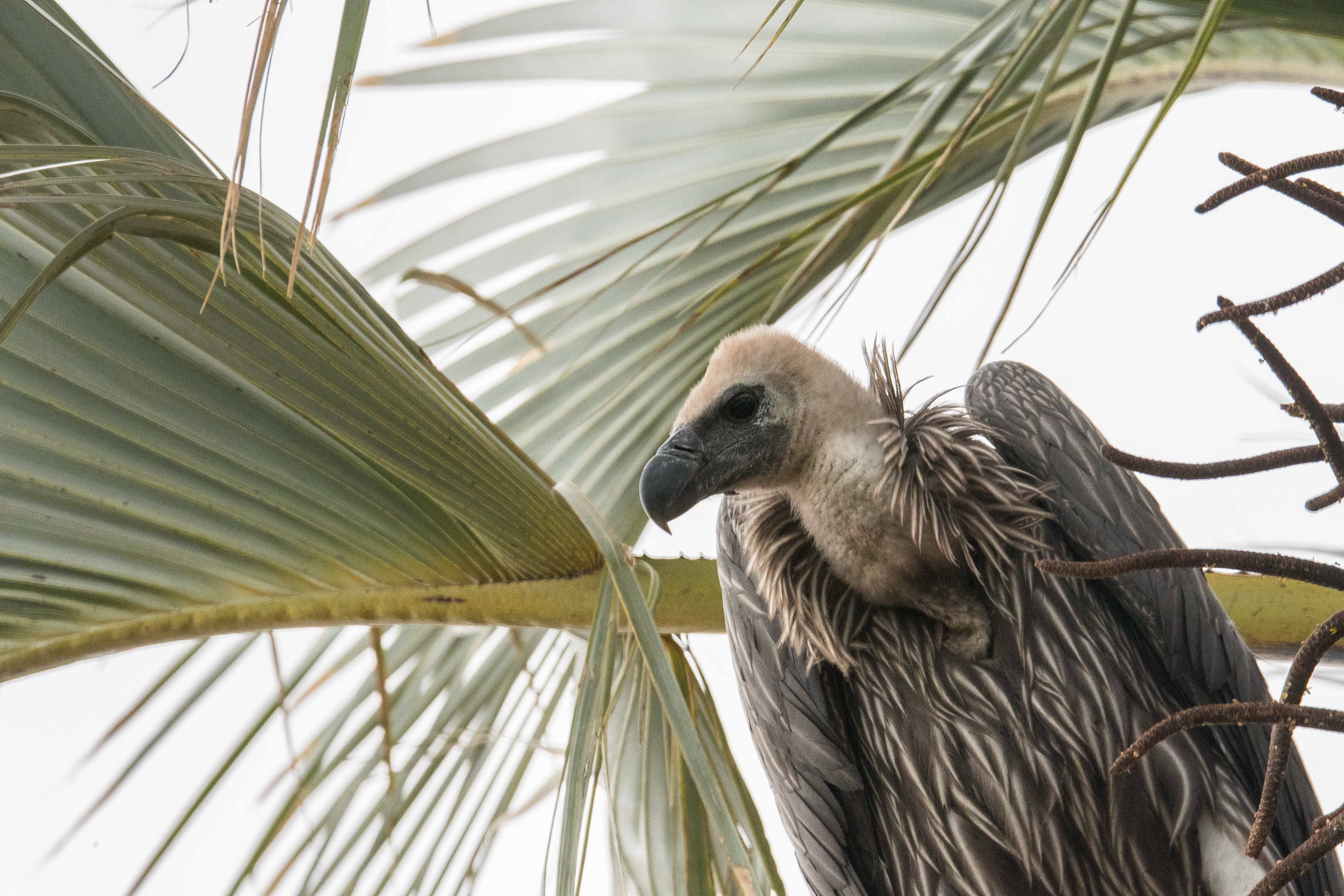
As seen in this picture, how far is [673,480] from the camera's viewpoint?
6.12 feet

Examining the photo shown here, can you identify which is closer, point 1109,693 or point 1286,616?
point 1286,616

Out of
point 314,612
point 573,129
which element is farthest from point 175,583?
point 573,129

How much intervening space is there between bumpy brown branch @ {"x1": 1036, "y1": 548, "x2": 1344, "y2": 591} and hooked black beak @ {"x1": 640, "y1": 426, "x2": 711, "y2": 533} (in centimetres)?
93

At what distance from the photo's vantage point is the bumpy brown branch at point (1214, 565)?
0.86m

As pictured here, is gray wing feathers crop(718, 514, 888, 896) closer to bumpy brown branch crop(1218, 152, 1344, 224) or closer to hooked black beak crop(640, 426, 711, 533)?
hooked black beak crop(640, 426, 711, 533)

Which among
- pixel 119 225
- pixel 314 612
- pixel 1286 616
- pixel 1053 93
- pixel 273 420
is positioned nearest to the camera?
pixel 119 225

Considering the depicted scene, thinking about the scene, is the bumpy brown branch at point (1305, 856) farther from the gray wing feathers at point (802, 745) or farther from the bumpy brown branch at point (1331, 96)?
the gray wing feathers at point (802, 745)

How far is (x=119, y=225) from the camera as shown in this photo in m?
1.09

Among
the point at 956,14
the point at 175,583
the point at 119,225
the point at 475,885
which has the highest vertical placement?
the point at 956,14

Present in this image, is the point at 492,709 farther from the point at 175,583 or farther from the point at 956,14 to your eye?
the point at 956,14

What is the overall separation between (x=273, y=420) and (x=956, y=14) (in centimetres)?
134

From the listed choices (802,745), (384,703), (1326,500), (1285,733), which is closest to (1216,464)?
(1326,500)

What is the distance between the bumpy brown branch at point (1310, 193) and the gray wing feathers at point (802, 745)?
4.27 feet

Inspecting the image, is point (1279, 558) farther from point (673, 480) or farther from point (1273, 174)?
point (673, 480)
